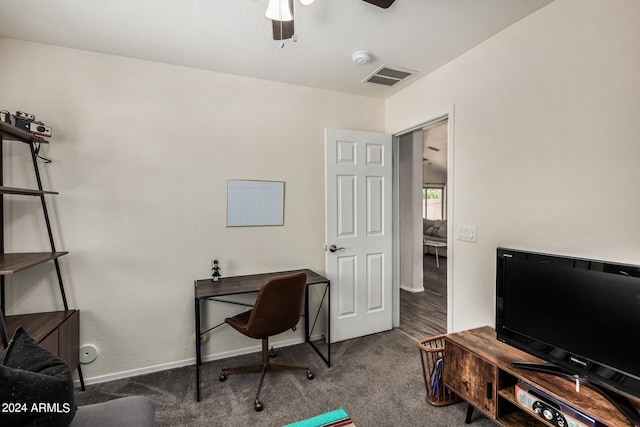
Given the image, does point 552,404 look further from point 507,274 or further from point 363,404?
point 363,404

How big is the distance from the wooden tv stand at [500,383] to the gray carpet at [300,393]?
25cm

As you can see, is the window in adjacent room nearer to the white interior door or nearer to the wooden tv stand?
the white interior door

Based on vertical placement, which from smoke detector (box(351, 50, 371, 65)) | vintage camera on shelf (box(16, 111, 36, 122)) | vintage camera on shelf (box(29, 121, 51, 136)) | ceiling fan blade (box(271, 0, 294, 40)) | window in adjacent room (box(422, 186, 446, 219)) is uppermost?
smoke detector (box(351, 50, 371, 65))

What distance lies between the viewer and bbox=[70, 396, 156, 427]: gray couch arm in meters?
1.18

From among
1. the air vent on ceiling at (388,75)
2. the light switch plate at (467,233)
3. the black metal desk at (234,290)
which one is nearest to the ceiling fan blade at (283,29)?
the air vent on ceiling at (388,75)

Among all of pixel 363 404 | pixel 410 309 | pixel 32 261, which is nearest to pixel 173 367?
pixel 32 261

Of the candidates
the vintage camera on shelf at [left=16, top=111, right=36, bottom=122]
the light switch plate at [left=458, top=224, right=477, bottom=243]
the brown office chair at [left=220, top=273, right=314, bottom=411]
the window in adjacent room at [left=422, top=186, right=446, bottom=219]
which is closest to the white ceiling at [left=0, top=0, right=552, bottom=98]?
the vintage camera on shelf at [left=16, top=111, right=36, bottom=122]

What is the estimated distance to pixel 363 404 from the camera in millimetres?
1990

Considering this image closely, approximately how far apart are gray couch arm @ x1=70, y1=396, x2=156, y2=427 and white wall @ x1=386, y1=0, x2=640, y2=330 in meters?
2.11

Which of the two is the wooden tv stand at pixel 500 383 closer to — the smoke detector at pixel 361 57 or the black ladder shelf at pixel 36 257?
the smoke detector at pixel 361 57

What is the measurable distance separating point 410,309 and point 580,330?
2474 mm

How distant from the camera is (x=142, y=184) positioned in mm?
2328

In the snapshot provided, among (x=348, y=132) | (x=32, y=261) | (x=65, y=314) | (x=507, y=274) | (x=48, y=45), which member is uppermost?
(x=48, y=45)

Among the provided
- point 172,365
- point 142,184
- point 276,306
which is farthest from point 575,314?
point 142,184
